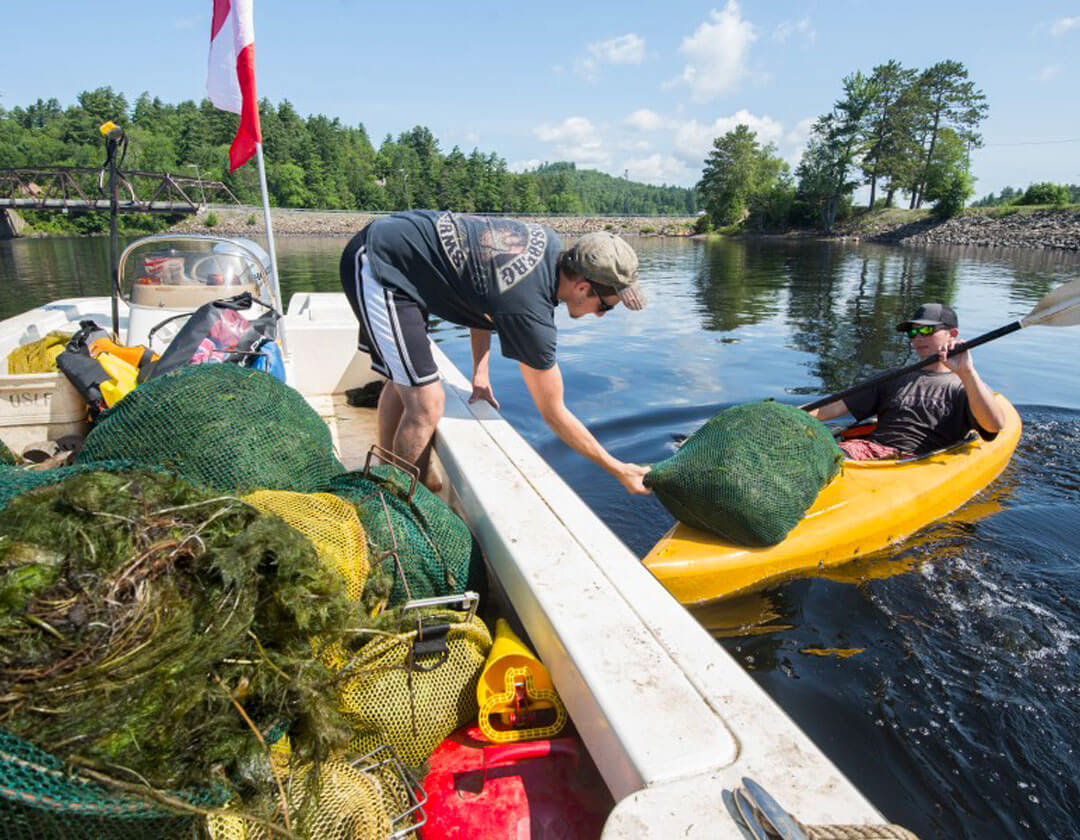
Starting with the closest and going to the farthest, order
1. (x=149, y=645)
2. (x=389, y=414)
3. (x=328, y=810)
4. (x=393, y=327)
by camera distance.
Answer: (x=149, y=645)
(x=328, y=810)
(x=393, y=327)
(x=389, y=414)

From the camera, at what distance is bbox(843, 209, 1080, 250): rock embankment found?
47750mm

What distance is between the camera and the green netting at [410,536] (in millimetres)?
2195

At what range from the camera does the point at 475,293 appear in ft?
10.7

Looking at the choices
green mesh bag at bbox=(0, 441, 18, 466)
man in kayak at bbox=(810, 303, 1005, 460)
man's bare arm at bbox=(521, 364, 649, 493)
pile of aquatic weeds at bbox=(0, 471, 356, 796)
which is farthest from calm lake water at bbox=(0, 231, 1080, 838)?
green mesh bag at bbox=(0, 441, 18, 466)

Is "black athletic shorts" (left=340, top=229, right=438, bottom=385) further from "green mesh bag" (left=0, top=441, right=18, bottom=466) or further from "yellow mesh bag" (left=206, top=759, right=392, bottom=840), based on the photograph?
"yellow mesh bag" (left=206, top=759, right=392, bottom=840)

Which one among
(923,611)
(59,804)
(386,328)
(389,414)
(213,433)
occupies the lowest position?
(923,611)

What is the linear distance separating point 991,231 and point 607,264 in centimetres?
6518

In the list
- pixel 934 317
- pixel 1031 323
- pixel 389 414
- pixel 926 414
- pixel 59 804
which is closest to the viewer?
pixel 59 804

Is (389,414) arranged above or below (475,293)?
below

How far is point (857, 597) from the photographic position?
14.2 feet

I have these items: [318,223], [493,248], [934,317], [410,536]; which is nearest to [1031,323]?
[934,317]

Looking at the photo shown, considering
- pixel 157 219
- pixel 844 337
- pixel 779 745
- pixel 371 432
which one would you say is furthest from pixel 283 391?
pixel 157 219

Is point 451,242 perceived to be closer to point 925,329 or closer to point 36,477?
point 36,477

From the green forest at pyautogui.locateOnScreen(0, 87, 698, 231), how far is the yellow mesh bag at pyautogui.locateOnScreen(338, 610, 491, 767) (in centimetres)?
11013
